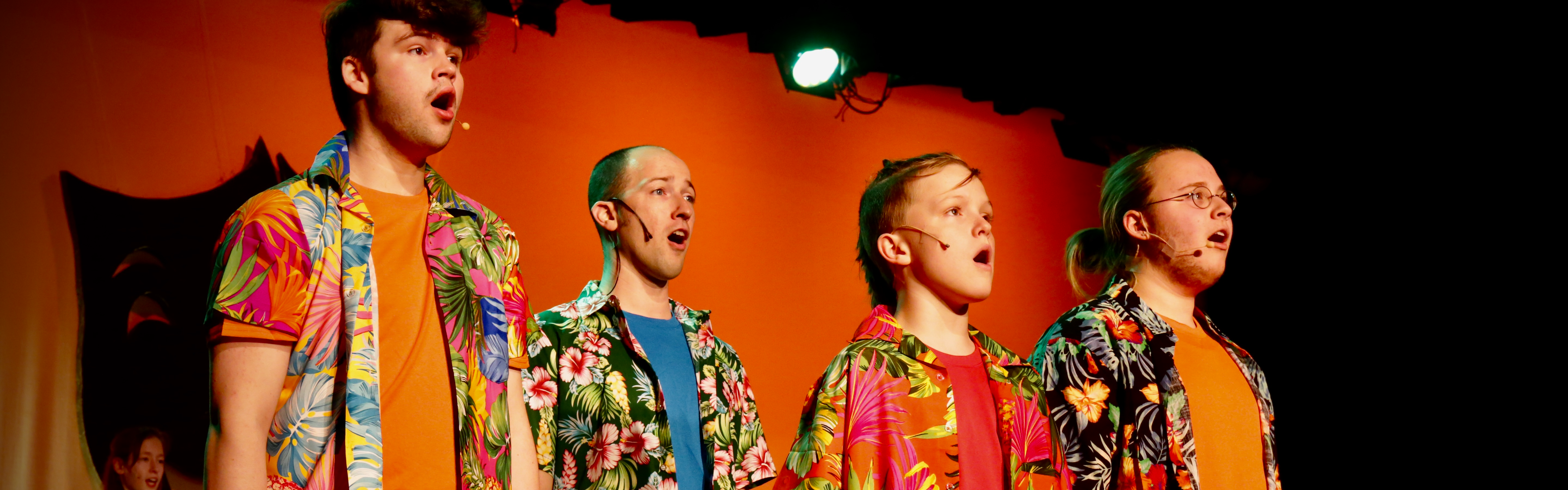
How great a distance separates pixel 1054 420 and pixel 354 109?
1.63 meters

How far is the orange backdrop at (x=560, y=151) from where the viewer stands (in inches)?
107

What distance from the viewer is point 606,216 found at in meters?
2.70

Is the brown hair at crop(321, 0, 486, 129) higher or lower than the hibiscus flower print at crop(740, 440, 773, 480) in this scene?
higher

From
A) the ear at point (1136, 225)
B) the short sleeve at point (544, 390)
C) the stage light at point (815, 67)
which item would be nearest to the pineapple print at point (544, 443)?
the short sleeve at point (544, 390)

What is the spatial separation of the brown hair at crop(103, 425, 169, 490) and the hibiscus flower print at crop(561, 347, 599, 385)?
4.31ft

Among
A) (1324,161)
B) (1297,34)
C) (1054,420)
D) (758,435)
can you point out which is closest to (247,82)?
(758,435)

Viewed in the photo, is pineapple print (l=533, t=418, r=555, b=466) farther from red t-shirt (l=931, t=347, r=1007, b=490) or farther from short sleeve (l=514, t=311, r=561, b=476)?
red t-shirt (l=931, t=347, r=1007, b=490)

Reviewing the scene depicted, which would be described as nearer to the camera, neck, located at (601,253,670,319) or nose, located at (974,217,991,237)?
nose, located at (974,217,991,237)

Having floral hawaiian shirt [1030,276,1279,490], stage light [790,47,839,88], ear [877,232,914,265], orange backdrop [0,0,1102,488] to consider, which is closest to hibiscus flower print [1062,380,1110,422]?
floral hawaiian shirt [1030,276,1279,490]

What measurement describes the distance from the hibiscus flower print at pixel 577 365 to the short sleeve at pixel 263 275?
2.94 ft

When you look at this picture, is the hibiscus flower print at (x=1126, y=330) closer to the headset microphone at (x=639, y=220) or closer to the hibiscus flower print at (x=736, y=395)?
the hibiscus flower print at (x=736, y=395)

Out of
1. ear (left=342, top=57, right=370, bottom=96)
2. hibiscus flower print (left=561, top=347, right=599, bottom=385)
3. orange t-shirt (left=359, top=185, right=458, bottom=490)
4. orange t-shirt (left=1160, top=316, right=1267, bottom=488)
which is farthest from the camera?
orange t-shirt (left=1160, top=316, right=1267, bottom=488)

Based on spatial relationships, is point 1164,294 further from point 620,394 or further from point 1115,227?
point 620,394

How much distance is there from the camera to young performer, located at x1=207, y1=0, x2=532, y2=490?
1434mm
